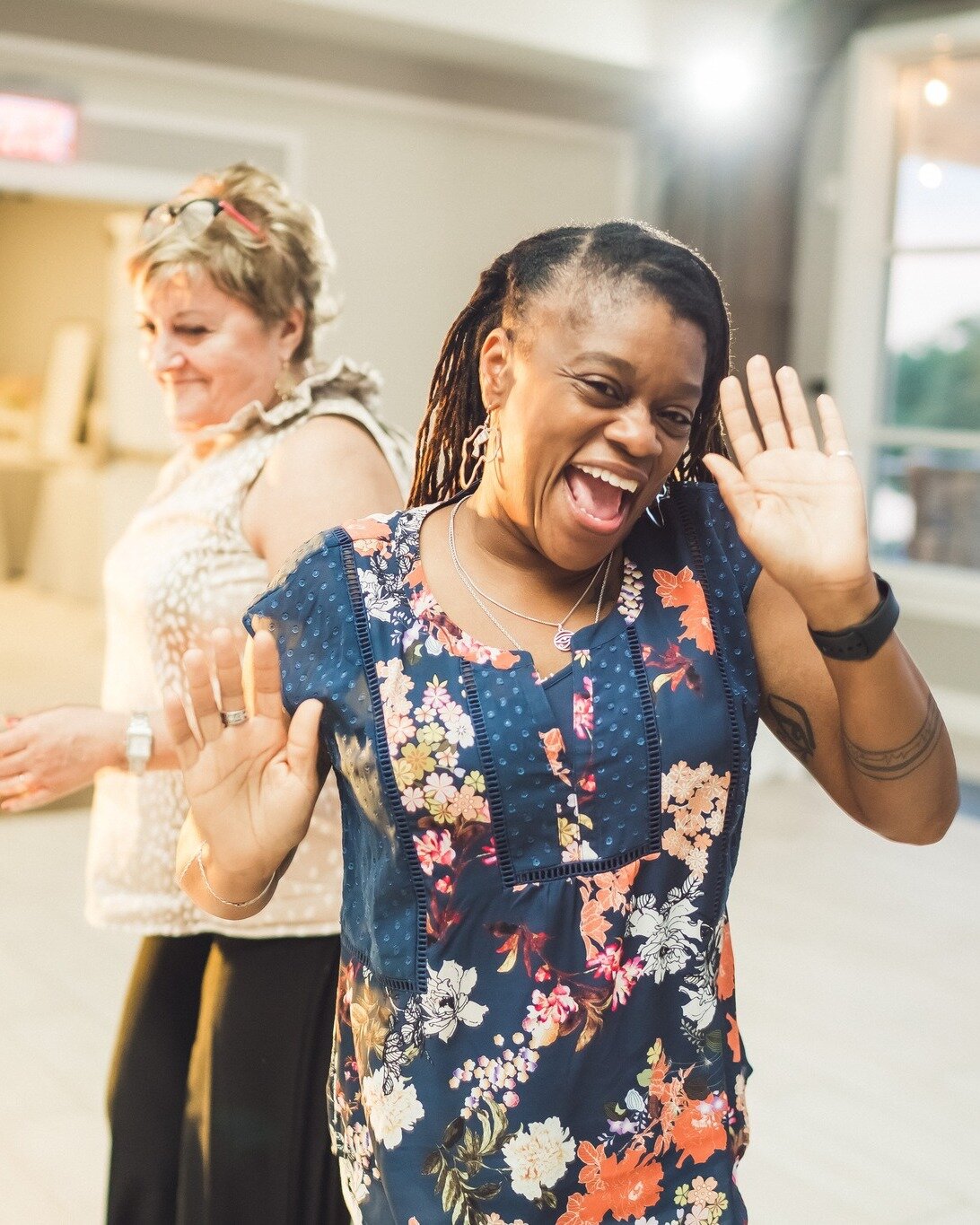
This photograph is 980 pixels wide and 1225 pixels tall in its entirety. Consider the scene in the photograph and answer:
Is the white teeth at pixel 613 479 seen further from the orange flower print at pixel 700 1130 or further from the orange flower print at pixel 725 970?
the orange flower print at pixel 700 1130

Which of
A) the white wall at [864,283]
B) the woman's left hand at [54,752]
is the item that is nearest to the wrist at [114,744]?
the woman's left hand at [54,752]

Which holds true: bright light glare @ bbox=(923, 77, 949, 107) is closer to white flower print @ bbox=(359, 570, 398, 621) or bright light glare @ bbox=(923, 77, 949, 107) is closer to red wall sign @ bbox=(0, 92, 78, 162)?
red wall sign @ bbox=(0, 92, 78, 162)

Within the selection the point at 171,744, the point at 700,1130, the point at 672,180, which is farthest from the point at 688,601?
the point at 672,180

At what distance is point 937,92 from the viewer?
230 inches

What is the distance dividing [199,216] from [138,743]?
638 mm

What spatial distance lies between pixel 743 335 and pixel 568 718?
5.40 m

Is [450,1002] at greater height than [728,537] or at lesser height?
lesser

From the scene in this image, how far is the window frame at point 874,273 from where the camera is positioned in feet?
19.3

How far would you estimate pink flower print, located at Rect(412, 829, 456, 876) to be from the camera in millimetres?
1160

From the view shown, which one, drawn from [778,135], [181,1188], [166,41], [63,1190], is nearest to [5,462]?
[166,41]

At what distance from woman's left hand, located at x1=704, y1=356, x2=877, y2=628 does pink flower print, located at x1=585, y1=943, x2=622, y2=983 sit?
295mm

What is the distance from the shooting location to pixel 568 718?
1.17 m

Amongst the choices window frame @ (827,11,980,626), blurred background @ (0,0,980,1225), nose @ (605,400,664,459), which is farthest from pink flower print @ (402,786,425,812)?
window frame @ (827,11,980,626)

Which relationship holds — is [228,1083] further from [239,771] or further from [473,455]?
[473,455]
